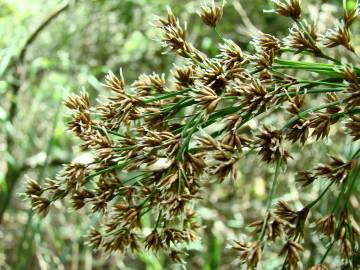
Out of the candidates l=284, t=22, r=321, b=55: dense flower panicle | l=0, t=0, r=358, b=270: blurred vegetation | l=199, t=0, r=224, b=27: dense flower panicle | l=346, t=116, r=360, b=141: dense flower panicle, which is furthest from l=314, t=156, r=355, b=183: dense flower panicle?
l=0, t=0, r=358, b=270: blurred vegetation

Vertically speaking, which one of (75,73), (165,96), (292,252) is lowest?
(292,252)

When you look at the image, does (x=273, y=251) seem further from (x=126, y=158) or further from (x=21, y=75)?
(x=126, y=158)

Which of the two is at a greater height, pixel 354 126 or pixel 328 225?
pixel 354 126

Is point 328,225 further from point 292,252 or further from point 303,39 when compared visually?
point 303,39

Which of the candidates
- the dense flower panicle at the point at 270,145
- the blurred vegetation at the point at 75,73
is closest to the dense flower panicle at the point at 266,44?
the dense flower panicle at the point at 270,145

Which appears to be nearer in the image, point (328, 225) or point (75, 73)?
point (328, 225)

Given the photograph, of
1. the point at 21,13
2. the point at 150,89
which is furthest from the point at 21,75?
the point at 150,89

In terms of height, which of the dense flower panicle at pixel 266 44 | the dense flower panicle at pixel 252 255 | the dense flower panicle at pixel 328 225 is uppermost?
the dense flower panicle at pixel 266 44

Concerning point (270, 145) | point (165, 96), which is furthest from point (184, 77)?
point (270, 145)

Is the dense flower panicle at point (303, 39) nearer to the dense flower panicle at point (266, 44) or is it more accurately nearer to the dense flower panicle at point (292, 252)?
the dense flower panicle at point (266, 44)
